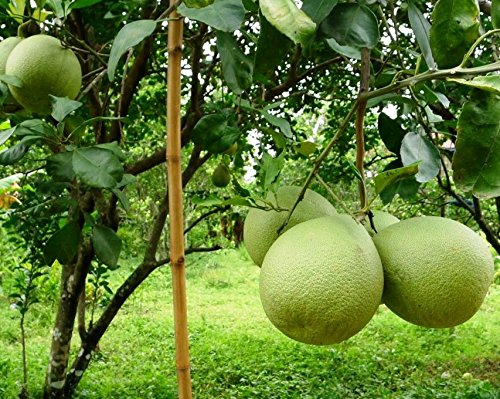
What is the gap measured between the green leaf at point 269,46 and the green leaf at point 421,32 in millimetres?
181

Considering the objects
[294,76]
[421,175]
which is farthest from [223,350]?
[421,175]

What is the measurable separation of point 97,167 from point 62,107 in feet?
0.37

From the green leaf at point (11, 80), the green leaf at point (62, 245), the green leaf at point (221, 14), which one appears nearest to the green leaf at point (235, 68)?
the green leaf at point (221, 14)

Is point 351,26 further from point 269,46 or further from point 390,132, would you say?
point 390,132

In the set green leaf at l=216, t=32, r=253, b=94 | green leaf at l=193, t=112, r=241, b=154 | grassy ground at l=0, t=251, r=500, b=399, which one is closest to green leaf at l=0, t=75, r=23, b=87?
green leaf at l=193, t=112, r=241, b=154

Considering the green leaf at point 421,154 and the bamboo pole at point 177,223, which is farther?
the green leaf at point 421,154

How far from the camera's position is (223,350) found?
446cm

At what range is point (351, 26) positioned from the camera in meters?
0.61

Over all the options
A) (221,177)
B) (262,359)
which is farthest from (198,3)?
(262,359)

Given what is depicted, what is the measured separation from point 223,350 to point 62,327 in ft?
6.66

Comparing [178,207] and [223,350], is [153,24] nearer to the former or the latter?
[178,207]

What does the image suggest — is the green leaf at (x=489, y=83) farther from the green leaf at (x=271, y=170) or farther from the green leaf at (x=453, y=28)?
the green leaf at (x=271, y=170)

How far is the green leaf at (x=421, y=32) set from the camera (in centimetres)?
67

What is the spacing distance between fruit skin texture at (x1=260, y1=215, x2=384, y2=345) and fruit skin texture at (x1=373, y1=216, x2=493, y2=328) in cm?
3
